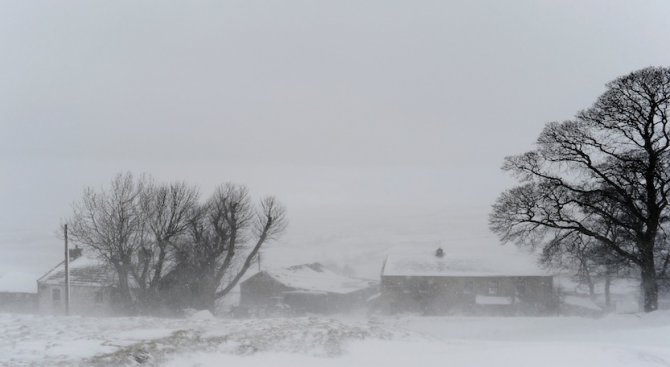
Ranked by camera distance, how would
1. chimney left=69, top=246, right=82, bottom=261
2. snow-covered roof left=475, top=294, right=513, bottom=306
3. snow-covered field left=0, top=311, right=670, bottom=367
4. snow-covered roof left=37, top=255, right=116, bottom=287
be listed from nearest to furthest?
snow-covered field left=0, top=311, right=670, bottom=367
snow-covered roof left=37, top=255, right=116, bottom=287
snow-covered roof left=475, top=294, right=513, bottom=306
chimney left=69, top=246, right=82, bottom=261

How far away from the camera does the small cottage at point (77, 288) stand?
41556mm

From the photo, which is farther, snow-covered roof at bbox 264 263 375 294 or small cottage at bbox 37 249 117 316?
snow-covered roof at bbox 264 263 375 294

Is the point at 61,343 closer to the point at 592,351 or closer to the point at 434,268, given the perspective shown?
the point at 592,351

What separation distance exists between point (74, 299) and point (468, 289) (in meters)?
32.8

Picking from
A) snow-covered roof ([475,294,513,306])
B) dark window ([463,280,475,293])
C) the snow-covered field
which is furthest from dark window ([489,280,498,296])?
the snow-covered field

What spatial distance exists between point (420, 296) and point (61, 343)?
39432 mm

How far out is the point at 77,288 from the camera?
43.4 meters

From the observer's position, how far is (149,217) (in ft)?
101

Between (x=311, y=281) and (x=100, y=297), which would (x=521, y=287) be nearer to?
(x=311, y=281)

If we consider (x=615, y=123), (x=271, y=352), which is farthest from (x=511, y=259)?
(x=271, y=352)

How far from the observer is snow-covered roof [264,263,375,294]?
5581 cm

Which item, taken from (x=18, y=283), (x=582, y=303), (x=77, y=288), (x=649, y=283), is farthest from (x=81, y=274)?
(x=582, y=303)

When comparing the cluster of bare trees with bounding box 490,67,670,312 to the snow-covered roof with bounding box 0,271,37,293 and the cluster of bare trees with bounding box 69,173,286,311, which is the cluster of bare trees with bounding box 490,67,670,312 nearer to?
the cluster of bare trees with bounding box 69,173,286,311

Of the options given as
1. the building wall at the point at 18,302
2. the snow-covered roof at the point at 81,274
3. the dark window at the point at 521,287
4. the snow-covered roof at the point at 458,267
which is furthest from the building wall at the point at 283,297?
the building wall at the point at 18,302
